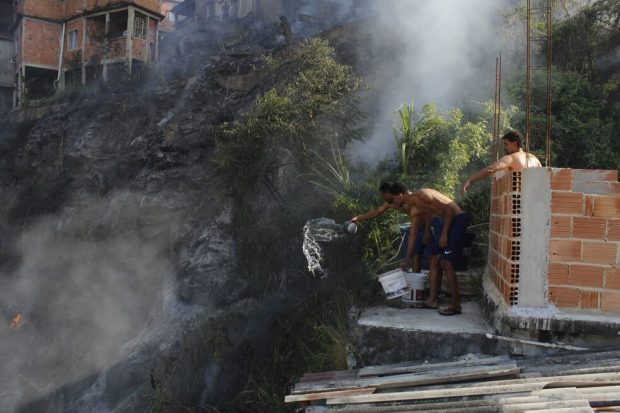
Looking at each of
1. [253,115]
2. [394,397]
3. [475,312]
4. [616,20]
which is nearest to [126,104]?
[253,115]

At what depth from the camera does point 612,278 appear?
3627mm

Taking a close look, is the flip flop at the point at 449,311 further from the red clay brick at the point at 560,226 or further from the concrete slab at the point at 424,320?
the red clay brick at the point at 560,226

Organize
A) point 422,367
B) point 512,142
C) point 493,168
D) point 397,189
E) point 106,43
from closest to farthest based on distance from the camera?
point 422,367, point 493,168, point 512,142, point 397,189, point 106,43

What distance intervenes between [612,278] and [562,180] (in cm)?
74

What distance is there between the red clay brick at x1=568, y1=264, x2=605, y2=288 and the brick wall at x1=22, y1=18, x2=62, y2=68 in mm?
25611

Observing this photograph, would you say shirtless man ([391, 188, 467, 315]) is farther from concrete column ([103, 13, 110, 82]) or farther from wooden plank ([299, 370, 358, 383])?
concrete column ([103, 13, 110, 82])

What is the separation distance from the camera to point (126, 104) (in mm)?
18016

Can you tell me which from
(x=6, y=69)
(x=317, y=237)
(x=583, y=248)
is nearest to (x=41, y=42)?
(x=6, y=69)

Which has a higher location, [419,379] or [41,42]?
[41,42]

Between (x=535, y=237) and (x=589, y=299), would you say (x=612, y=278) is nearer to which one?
(x=589, y=299)

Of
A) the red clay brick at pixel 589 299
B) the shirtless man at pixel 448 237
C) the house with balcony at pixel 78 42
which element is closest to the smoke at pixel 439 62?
the shirtless man at pixel 448 237

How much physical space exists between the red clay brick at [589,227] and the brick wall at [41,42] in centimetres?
2554

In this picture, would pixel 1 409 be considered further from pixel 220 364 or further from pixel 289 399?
pixel 289 399

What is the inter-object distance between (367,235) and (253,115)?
4.43 meters
